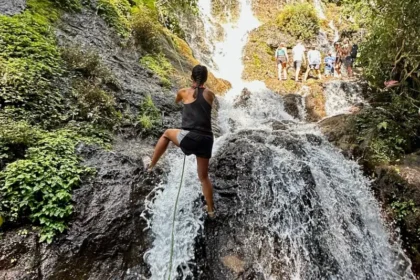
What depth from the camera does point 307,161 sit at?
7297mm

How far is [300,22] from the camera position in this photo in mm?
18344

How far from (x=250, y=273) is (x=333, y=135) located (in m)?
4.83

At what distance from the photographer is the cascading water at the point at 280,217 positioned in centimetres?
526

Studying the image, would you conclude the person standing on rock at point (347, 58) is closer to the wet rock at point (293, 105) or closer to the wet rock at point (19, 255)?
the wet rock at point (293, 105)

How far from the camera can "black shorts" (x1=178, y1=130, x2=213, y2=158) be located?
464cm

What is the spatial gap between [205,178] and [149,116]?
3111 mm

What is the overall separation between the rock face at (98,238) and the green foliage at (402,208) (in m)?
4.91

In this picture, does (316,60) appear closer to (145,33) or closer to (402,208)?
(145,33)

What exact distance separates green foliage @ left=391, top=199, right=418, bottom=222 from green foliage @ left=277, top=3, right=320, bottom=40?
43.8 feet

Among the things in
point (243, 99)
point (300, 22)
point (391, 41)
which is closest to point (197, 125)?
point (391, 41)

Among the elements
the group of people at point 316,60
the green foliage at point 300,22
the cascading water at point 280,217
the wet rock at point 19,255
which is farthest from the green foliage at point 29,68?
the green foliage at point 300,22

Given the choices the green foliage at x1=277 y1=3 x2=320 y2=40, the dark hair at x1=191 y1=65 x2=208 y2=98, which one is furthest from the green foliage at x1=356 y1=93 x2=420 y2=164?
the green foliage at x1=277 y1=3 x2=320 y2=40

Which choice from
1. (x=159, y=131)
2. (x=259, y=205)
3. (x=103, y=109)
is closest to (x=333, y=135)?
(x=259, y=205)

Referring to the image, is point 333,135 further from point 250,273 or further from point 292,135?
point 250,273
